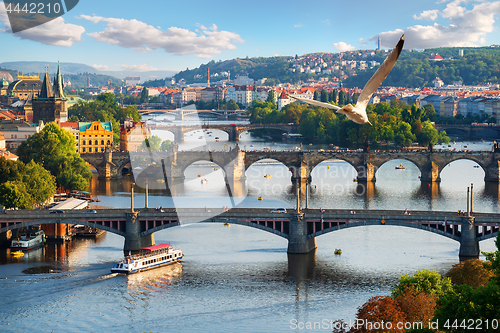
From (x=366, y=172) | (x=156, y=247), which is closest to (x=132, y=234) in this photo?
(x=156, y=247)

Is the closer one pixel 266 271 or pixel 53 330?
pixel 53 330

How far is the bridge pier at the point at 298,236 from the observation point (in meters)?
34.4

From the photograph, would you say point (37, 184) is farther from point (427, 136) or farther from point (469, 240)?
point (427, 136)

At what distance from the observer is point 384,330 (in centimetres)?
2081

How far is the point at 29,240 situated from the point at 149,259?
6.94 meters

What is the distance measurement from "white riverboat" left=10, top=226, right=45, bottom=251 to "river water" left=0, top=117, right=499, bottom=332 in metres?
0.63

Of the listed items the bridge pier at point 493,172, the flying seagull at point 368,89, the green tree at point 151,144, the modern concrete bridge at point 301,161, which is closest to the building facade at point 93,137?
the green tree at point 151,144

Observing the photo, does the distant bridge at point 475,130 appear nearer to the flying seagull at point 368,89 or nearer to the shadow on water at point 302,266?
the shadow on water at point 302,266

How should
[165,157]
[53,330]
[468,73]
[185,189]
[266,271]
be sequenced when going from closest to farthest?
[53,330], [266,271], [185,189], [165,157], [468,73]

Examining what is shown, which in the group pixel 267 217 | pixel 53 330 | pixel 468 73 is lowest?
pixel 53 330

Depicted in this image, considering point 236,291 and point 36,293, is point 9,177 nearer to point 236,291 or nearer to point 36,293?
point 36,293

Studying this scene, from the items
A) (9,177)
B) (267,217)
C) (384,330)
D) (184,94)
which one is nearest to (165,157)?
(9,177)

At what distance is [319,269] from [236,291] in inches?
175

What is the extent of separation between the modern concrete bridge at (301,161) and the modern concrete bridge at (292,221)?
24.8m
